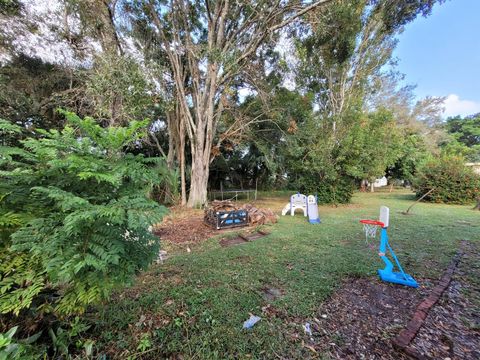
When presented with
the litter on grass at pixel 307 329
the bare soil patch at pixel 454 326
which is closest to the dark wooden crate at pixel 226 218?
the litter on grass at pixel 307 329

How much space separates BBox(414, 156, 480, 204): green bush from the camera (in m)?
9.80

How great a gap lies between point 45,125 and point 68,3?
13.0 ft

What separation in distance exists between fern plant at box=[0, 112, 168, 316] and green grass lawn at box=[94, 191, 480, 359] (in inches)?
26.2

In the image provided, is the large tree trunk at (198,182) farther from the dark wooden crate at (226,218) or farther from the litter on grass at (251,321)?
the litter on grass at (251,321)

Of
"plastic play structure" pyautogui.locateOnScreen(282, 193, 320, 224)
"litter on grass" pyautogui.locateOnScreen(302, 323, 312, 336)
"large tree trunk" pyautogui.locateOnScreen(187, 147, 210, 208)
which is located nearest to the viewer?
"litter on grass" pyautogui.locateOnScreen(302, 323, 312, 336)

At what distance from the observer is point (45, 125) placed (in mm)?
6988

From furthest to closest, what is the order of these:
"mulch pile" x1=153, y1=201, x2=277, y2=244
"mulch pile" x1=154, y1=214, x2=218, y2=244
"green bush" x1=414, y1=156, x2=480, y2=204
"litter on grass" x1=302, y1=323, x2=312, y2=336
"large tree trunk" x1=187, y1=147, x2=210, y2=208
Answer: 1. "green bush" x1=414, y1=156, x2=480, y2=204
2. "large tree trunk" x1=187, y1=147, x2=210, y2=208
3. "mulch pile" x1=153, y1=201, x2=277, y2=244
4. "mulch pile" x1=154, y1=214, x2=218, y2=244
5. "litter on grass" x1=302, y1=323, x2=312, y2=336

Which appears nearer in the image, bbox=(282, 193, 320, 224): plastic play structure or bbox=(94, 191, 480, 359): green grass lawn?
bbox=(94, 191, 480, 359): green grass lawn

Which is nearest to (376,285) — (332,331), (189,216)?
(332,331)

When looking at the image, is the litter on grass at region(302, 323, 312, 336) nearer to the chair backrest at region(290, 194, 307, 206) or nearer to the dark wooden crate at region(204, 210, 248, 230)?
the dark wooden crate at region(204, 210, 248, 230)

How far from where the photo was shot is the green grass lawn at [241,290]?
160 centimetres

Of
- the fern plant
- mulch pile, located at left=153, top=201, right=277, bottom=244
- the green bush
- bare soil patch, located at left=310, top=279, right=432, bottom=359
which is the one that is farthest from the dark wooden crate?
the green bush

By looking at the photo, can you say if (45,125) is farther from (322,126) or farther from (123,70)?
(322,126)

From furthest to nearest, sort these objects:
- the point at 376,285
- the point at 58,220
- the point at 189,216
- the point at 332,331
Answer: the point at 189,216 < the point at 376,285 < the point at 332,331 < the point at 58,220
